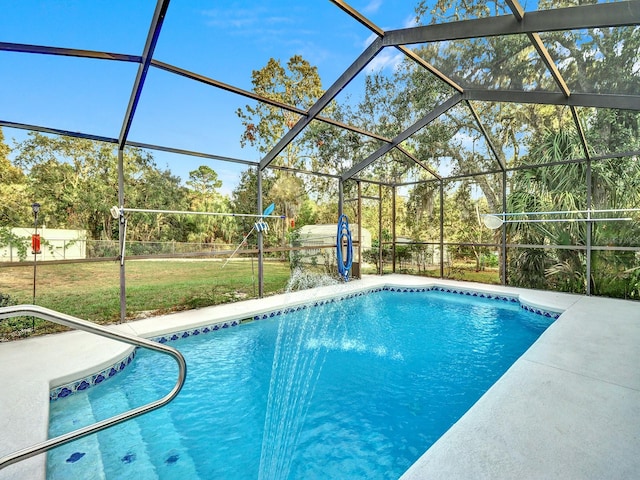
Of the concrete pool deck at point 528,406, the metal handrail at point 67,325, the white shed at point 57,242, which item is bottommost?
the concrete pool deck at point 528,406

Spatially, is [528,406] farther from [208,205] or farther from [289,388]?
[208,205]

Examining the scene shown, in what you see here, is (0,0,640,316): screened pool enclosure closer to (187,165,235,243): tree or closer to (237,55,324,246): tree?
(237,55,324,246): tree

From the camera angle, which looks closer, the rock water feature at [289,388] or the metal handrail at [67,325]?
the metal handrail at [67,325]

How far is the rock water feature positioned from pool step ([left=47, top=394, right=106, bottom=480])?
1.16 metres

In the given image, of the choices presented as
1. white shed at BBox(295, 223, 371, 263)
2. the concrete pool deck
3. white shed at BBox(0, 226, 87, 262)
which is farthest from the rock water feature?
white shed at BBox(0, 226, 87, 262)

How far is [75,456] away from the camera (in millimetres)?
2301

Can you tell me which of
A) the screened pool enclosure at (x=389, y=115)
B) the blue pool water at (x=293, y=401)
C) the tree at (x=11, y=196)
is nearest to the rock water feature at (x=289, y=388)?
the blue pool water at (x=293, y=401)

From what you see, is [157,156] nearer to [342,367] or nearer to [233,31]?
[233,31]

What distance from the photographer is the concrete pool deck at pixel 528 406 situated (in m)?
1.87

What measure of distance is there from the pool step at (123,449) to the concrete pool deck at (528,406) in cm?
44

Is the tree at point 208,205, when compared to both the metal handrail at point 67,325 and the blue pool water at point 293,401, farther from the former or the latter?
the metal handrail at point 67,325

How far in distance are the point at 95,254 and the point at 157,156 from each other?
11.8 ft

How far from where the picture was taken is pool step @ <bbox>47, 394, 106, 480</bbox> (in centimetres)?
211

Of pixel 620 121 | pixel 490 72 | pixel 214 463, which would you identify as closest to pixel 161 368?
pixel 214 463
